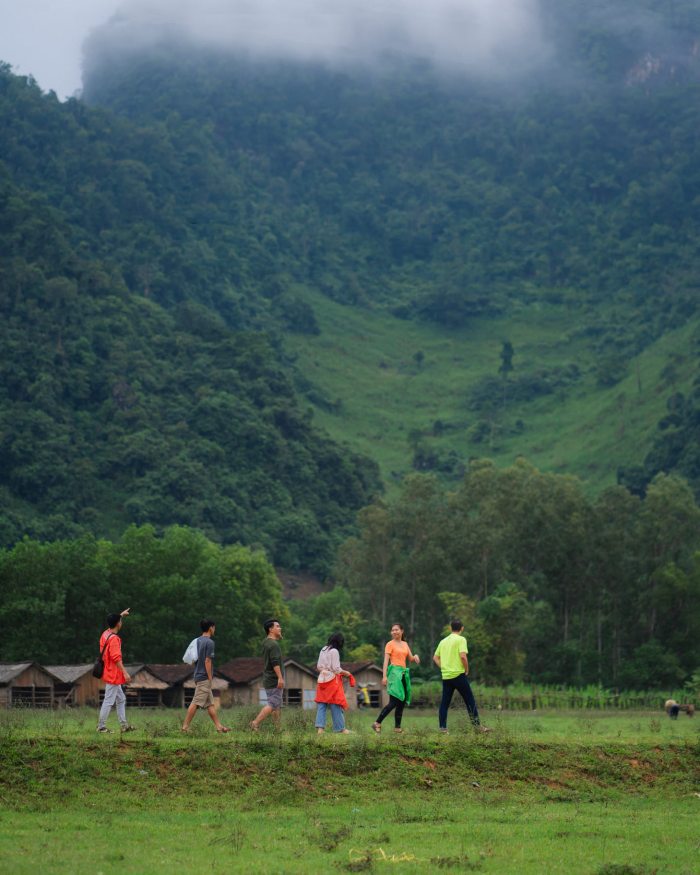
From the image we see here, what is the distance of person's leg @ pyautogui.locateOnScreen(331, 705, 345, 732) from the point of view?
22.7m

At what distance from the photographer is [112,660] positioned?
22094mm

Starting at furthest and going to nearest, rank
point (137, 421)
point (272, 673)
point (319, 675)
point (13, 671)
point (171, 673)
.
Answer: point (137, 421), point (171, 673), point (13, 671), point (319, 675), point (272, 673)

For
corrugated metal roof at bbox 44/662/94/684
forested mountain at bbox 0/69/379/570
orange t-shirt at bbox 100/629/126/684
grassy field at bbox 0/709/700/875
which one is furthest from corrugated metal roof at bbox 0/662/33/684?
forested mountain at bbox 0/69/379/570

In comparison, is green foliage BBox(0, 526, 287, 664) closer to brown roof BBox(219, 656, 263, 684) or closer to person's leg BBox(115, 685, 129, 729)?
brown roof BBox(219, 656, 263, 684)

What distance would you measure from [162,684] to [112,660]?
137 feet

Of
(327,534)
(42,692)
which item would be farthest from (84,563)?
(327,534)

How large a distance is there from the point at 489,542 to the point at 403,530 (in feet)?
21.2

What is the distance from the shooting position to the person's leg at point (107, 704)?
854 inches

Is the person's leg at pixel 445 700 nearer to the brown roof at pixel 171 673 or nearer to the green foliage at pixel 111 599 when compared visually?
the brown roof at pixel 171 673

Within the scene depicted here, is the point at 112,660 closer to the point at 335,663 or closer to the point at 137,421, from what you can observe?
the point at 335,663

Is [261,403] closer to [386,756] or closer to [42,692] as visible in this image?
[42,692]

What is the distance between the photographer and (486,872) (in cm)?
1513

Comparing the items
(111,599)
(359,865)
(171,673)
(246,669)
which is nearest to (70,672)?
(171,673)

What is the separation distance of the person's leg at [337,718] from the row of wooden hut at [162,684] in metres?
34.6
